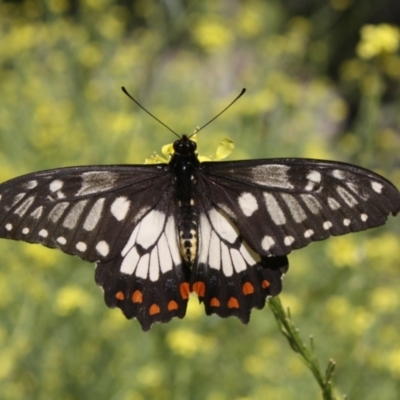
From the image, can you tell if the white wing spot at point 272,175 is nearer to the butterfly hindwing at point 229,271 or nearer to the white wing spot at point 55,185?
the butterfly hindwing at point 229,271

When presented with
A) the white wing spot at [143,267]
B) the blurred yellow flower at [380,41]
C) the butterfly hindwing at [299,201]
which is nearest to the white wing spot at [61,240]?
the white wing spot at [143,267]

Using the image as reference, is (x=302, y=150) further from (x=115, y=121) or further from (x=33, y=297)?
(x=33, y=297)

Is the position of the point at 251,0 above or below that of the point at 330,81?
above

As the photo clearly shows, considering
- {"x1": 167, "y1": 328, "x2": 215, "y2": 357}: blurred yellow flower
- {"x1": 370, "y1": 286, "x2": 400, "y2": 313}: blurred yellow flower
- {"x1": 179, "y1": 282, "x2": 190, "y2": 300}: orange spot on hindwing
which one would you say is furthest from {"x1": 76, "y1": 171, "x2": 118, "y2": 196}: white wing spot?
{"x1": 370, "y1": 286, "x2": 400, "y2": 313}: blurred yellow flower

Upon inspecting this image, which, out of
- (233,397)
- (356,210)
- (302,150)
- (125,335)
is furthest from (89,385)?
(302,150)

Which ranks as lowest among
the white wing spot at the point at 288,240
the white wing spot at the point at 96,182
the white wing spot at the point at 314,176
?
the white wing spot at the point at 288,240

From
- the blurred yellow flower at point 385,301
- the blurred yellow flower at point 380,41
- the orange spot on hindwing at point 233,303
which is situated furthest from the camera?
the blurred yellow flower at point 385,301

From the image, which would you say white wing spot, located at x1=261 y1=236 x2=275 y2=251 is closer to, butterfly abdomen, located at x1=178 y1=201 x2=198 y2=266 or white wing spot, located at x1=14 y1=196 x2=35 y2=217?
butterfly abdomen, located at x1=178 y1=201 x2=198 y2=266
